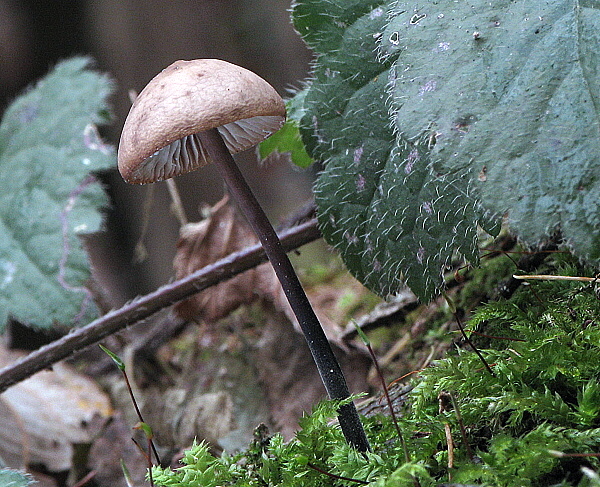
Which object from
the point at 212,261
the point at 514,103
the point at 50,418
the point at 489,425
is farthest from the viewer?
the point at 50,418

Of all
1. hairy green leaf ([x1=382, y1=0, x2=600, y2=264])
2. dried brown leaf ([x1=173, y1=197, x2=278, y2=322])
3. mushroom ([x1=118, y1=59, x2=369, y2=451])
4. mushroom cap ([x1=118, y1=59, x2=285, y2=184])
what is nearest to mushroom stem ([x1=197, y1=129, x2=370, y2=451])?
mushroom ([x1=118, y1=59, x2=369, y2=451])

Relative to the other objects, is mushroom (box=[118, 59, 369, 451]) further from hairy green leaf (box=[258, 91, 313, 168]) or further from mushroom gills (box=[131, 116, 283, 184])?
hairy green leaf (box=[258, 91, 313, 168])

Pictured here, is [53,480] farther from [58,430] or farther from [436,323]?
[436,323]

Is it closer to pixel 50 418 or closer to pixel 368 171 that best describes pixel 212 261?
pixel 50 418

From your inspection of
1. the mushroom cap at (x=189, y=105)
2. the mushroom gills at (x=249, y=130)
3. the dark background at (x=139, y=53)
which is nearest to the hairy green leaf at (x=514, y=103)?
the mushroom cap at (x=189, y=105)

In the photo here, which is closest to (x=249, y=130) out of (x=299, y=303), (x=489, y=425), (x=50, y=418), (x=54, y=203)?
(x=299, y=303)

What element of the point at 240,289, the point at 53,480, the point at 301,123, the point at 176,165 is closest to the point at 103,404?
the point at 53,480

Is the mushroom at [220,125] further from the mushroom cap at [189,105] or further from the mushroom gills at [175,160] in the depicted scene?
the mushroom gills at [175,160]
